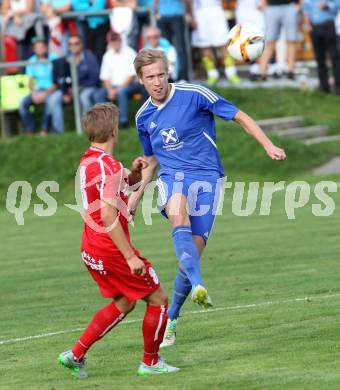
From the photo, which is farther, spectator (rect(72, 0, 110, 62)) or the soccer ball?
spectator (rect(72, 0, 110, 62))

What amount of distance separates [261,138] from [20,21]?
14.4 meters

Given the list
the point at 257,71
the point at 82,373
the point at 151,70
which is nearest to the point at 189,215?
the point at 151,70

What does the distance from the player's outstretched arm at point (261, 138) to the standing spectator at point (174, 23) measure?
562 inches

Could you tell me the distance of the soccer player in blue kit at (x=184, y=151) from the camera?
9.27 m

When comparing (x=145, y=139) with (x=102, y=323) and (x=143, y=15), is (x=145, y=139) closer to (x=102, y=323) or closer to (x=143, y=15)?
(x=102, y=323)

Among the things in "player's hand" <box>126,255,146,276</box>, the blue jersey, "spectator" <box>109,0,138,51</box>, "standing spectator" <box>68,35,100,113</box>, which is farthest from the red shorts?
"spectator" <box>109,0,138,51</box>

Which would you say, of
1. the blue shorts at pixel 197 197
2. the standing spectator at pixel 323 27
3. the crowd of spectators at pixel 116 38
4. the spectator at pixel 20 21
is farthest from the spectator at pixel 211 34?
the blue shorts at pixel 197 197

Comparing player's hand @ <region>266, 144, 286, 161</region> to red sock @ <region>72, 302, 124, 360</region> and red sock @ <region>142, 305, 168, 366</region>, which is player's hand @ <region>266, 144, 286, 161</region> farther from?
red sock @ <region>72, 302, 124, 360</region>

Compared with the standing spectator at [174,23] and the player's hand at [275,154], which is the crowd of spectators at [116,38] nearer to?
the standing spectator at [174,23]

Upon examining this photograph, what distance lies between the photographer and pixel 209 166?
9.45 metres

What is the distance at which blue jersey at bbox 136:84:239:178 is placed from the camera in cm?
937

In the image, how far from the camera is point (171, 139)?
30.9 ft

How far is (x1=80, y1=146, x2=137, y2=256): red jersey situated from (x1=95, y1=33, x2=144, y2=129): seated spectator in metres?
13.8

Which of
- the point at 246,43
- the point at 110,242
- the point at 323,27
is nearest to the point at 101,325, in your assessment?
the point at 110,242
